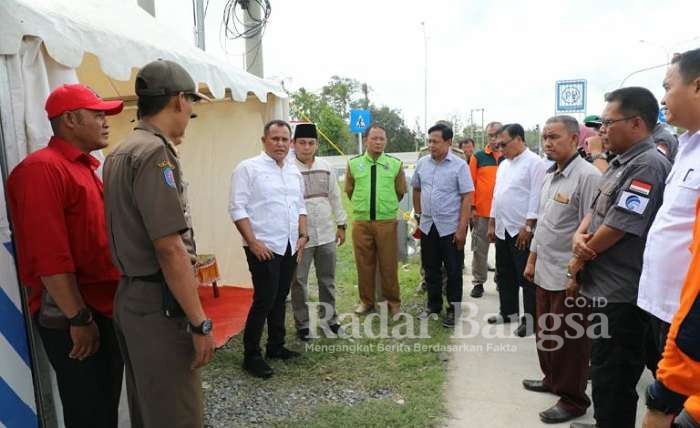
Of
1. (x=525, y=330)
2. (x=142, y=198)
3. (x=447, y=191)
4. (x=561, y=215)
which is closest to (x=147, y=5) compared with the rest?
(x=447, y=191)

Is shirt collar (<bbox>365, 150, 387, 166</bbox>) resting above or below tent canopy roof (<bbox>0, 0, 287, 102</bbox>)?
below

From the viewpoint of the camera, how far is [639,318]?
2408 mm

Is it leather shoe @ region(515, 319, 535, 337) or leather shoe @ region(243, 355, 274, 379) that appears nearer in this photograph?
leather shoe @ region(243, 355, 274, 379)

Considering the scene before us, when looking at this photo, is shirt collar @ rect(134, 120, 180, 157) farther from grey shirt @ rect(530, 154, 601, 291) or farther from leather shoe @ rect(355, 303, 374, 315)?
leather shoe @ rect(355, 303, 374, 315)

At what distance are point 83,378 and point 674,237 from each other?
8.17 feet

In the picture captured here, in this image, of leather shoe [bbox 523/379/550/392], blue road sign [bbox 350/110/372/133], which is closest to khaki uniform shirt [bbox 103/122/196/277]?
leather shoe [bbox 523/379/550/392]

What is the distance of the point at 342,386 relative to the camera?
11.8 ft

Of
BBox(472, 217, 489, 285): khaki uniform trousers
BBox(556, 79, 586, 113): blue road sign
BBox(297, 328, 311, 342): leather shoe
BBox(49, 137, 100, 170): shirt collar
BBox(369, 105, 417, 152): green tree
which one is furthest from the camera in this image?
BBox(369, 105, 417, 152): green tree

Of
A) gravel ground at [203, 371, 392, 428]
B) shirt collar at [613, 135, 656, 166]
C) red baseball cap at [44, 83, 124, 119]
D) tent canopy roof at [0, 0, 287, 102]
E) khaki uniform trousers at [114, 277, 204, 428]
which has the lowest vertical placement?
gravel ground at [203, 371, 392, 428]

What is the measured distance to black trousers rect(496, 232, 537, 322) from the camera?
14.9 ft

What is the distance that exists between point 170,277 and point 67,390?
0.89 metres

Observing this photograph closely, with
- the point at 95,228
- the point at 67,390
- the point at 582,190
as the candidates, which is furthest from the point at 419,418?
the point at 95,228

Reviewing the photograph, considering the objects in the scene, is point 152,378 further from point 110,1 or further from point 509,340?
point 509,340

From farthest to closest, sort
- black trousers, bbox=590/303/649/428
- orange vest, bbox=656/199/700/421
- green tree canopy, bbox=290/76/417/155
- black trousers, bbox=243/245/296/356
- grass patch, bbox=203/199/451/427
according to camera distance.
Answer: green tree canopy, bbox=290/76/417/155
black trousers, bbox=243/245/296/356
grass patch, bbox=203/199/451/427
black trousers, bbox=590/303/649/428
orange vest, bbox=656/199/700/421
